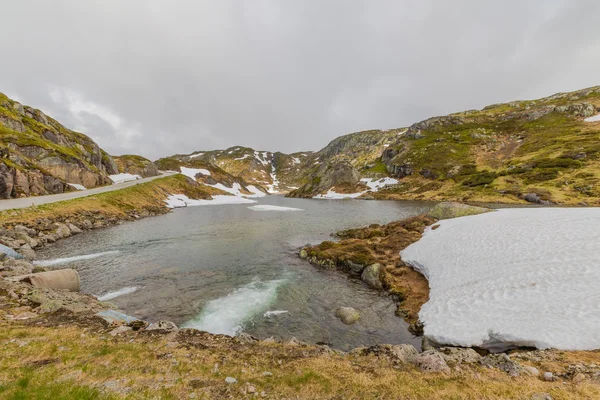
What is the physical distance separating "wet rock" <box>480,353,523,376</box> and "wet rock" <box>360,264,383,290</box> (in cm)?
1120

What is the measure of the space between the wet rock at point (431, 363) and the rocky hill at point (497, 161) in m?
81.0

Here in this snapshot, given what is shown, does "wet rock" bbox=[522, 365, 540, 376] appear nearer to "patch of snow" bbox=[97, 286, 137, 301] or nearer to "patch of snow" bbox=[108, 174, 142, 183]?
"patch of snow" bbox=[97, 286, 137, 301]

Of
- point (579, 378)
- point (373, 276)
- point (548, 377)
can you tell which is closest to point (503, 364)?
point (548, 377)

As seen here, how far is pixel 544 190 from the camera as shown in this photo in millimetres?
71062

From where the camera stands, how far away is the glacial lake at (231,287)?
49.6 feet

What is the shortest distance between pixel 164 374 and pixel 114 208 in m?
58.1

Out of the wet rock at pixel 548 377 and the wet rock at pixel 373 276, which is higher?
the wet rock at pixel 548 377

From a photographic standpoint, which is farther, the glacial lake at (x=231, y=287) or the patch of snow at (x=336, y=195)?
the patch of snow at (x=336, y=195)

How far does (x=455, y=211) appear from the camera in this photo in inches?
1357

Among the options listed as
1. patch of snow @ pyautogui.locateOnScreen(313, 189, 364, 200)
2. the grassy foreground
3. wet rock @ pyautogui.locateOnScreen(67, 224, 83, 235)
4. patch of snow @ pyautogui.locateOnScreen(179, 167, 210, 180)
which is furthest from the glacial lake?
patch of snow @ pyautogui.locateOnScreen(179, 167, 210, 180)

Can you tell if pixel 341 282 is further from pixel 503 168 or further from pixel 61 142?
pixel 503 168

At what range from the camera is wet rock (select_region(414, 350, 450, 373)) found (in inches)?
350

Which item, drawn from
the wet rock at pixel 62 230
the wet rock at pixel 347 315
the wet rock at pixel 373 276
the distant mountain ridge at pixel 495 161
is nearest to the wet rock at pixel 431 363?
the wet rock at pixel 347 315

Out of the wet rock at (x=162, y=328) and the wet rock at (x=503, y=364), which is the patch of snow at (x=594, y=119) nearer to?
the wet rock at (x=503, y=364)
